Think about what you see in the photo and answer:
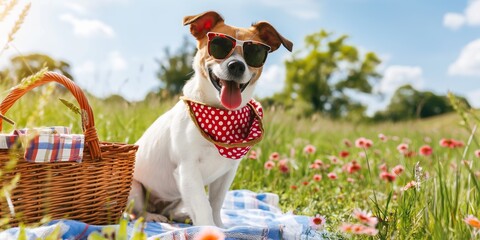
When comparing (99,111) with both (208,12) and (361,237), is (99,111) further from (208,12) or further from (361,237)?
(361,237)

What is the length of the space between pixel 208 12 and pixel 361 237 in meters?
1.45

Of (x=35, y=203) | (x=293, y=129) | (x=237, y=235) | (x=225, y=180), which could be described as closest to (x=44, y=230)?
(x=35, y=203)

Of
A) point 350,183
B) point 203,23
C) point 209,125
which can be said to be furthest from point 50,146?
point 350,183

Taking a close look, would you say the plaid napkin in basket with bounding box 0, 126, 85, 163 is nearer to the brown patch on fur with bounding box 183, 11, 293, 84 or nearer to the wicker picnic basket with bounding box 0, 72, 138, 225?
the wicker picnic basket with bounding box 0, 72, 138, 225

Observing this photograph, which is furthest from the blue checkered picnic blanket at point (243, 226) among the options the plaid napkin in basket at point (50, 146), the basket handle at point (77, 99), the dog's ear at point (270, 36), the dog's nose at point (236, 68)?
the dog's ear at point (270, 36)

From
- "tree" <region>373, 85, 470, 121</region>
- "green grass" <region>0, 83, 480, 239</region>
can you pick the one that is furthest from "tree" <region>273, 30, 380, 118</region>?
"green grass" <region>0, 83, 480, 239</region>

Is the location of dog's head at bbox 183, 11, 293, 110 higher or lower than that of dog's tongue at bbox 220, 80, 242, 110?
higher

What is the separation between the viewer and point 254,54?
9.18ft

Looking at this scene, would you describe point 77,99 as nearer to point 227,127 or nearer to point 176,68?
point 227,127

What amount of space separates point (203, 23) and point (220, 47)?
0.24 metres

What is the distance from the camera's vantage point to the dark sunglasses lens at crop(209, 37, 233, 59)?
8.97 feet

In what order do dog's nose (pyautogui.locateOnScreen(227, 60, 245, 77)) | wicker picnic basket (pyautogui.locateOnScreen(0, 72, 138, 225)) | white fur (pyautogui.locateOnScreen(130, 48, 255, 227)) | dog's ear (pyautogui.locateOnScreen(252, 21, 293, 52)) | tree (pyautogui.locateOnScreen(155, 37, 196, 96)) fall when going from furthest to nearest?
tree (pyautogui.locateOnScreen(155, 37, 196, 96))
dog's ear (pyautogui.locateOnScreen(252, 21, 293, 52))
white fur (pyautogui.locateOnScreen(130, 48, 255, 227))
dog's nose (pyautogui.locateOnScreen(227, 60, 245, 77))
wicker picnic basket (pyautogui.locateOnScreen(0, 72, 138, 225))

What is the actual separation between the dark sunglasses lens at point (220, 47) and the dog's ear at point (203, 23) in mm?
178

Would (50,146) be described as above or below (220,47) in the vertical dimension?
below
